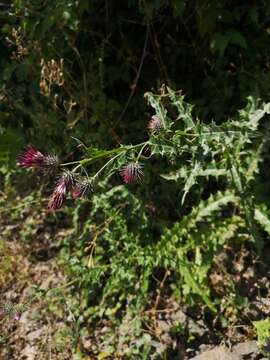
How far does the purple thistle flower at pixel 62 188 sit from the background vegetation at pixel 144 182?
57 centimetres

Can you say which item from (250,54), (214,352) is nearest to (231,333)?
(214,352)

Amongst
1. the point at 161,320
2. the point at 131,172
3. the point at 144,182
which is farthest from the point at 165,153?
the point at 161,320

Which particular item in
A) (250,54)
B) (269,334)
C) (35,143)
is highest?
(250,54)

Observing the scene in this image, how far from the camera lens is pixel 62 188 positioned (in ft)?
7.05

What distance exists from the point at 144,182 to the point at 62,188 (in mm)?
1641

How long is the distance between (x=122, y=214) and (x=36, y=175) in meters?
1.11

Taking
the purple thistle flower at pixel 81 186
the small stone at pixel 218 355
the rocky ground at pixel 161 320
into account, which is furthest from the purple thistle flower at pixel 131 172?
the small stone at pixel 218 355

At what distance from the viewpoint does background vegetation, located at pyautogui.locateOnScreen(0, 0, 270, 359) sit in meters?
3.22

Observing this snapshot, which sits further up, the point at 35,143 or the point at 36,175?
the point at 35,143

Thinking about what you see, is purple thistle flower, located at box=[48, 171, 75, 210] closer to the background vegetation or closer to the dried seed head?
the dried seed head

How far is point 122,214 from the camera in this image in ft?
12.2

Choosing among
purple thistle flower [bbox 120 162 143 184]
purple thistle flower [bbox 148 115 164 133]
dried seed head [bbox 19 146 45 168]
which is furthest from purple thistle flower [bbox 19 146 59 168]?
purple thistle flower [bbox 148 115 164 133]

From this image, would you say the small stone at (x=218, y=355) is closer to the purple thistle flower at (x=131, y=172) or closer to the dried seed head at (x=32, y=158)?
the purple thistle flower at (x=131, y=172)

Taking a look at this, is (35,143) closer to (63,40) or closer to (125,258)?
(63,40)
